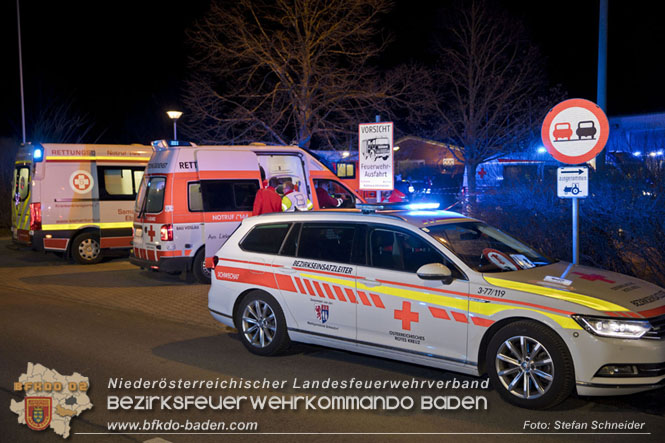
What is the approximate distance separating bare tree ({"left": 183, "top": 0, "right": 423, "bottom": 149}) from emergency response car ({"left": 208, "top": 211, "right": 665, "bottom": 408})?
14864mm

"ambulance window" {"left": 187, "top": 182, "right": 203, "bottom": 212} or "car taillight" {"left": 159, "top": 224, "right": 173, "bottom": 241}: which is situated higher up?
"ambulance window" {"left": 187, "top": 182, "right": 203, "bottom": 212}

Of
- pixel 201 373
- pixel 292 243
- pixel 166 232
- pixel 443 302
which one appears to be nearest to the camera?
pixel 443 302

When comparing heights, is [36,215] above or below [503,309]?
above

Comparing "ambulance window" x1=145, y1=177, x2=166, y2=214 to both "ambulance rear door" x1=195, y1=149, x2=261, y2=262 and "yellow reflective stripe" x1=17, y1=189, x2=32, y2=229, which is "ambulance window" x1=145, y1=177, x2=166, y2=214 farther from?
"yellow reflective stripe" x1=17, y1=189, x2=32, y2=229

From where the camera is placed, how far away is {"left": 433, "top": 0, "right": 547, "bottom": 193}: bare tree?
2988 cm

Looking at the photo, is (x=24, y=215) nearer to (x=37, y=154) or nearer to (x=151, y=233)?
(x=37, y=154)

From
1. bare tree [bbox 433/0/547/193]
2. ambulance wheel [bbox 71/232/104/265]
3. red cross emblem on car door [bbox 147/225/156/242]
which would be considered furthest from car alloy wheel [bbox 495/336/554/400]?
bare tree [bbox 433/0/547/193]

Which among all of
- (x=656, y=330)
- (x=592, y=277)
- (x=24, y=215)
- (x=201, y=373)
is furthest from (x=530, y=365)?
(x=24, y=215)

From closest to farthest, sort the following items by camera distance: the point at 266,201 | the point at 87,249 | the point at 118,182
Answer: the point at 266,201 < the point at 87,249 < the point at 118,182

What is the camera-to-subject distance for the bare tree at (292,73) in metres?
21.2

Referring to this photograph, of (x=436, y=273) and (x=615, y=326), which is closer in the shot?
(x=615, y=326)

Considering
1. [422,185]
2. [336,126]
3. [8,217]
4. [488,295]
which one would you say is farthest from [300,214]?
[422,185]

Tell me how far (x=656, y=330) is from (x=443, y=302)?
1.72 m

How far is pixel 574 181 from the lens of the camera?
24.7 ft
